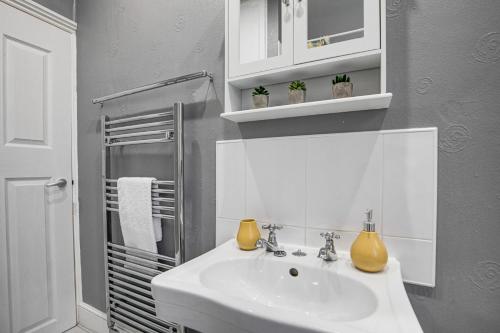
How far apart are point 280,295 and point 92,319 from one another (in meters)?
1.41

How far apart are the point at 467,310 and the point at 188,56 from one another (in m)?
1.36

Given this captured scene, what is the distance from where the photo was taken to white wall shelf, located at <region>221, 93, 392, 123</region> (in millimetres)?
698

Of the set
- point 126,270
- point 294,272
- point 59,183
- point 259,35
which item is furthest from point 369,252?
point 59,183

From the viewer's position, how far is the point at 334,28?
760 mm

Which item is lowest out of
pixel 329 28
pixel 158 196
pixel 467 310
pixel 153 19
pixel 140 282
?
pixel 140 282

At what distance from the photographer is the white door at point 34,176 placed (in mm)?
1284

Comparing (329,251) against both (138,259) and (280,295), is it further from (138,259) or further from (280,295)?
(138,259)

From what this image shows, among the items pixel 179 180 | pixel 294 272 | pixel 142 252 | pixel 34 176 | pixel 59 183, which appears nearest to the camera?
pixel 294 272

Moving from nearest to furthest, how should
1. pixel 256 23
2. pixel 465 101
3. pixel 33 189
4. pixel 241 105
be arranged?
1. pixel 465 101
2. pixel 256 23
3. pixel 241 105
4. pixel 33 189

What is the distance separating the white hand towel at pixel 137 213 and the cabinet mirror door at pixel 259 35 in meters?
0.68

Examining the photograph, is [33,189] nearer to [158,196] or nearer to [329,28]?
[158,196]

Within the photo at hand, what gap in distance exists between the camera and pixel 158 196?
118cm

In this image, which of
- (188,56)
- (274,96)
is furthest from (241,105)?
(188,56)

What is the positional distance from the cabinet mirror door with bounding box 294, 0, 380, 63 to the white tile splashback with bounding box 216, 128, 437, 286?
27 centimetres
